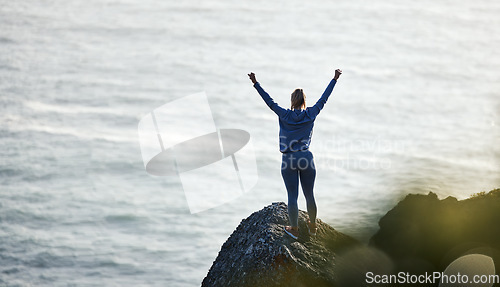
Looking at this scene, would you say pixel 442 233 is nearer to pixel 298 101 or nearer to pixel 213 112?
pixel 298 101

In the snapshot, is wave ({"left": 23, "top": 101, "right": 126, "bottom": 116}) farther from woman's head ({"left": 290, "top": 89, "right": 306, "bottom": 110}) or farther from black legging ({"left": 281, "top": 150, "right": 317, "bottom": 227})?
woman's head ({"left": 290, "top": 89, "right": 306, "bottom": 110})

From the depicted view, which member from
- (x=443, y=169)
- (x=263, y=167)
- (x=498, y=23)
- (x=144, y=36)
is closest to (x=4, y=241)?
(x=263, y=167)

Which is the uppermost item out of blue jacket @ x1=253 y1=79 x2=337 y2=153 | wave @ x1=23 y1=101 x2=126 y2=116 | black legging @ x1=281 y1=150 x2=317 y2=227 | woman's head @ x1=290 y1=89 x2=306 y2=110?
woman's head @ x1=290 y1=89 x2=306 y2=110

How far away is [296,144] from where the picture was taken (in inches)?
345

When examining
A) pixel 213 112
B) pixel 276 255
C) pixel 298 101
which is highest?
pixel 298 101

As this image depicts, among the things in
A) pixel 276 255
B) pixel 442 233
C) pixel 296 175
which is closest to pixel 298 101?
pixel 296 175

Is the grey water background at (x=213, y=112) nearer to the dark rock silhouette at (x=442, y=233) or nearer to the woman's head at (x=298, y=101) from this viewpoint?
the dark rock silhouette at (x=442, y=233)

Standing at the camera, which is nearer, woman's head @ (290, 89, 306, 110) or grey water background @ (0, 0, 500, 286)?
woman's head @ (290, 89, 306, 110)

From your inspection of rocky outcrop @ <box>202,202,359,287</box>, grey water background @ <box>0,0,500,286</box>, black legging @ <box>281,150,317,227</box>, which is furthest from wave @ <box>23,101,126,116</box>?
black legging @ <box>281,150,317,227</box>

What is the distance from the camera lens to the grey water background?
969 inches

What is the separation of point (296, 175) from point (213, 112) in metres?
27.5

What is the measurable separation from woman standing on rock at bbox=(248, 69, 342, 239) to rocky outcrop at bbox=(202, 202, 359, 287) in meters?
0.27

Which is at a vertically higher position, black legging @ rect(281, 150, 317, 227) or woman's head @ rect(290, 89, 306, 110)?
woman's head @ rect(290, 89, 306, 110)

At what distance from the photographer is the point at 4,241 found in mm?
24297
